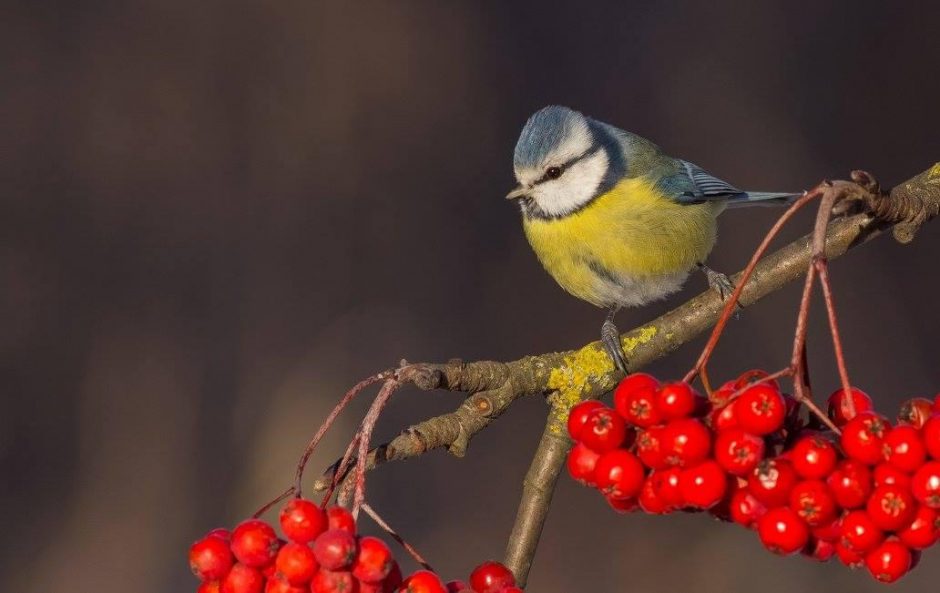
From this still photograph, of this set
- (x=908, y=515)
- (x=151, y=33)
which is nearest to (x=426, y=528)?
(x=151, y=33)

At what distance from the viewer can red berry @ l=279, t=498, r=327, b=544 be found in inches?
42.1

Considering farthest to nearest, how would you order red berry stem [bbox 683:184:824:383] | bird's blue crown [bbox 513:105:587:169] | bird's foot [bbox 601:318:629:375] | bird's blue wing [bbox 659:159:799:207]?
bird's blue wing [bbox 659:159:799:207], bird's blue crown [bbox 513:105:587:169], bird's foot [bbox 601:318:629:375], red berry stem [bbox 683:184:824:383]

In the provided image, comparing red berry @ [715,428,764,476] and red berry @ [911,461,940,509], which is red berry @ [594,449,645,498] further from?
red berry @ [911,461,940,509]

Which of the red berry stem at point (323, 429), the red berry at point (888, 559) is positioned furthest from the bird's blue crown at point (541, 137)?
the red berry at point (888, 559)

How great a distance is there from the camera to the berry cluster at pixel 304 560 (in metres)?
1.06

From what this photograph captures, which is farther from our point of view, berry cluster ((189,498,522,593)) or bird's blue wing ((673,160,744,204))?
bird's blue wing ((673,160,744,204))

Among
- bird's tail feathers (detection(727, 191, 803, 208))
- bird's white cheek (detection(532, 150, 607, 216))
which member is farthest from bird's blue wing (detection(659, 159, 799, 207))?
bird's white cheek (detection(532, 150, 607, 216))

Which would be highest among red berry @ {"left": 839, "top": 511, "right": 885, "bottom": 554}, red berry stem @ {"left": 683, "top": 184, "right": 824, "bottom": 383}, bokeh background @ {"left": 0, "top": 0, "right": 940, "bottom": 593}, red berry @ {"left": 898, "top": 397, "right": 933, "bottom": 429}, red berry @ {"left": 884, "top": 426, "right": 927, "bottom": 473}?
red berry stem @ {"left": 683, "top": 184, "right": 824, "bottom": 383}

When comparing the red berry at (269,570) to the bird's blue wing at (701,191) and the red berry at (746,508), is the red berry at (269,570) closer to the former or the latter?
the red berry at (746,508)

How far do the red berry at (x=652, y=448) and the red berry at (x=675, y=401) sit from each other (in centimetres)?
2

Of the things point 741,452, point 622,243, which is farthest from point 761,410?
point 622,243

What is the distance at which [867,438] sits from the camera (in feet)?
3.51

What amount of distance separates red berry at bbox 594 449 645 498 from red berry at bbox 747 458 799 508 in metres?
0.12

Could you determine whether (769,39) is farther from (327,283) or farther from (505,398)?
(505,398)
